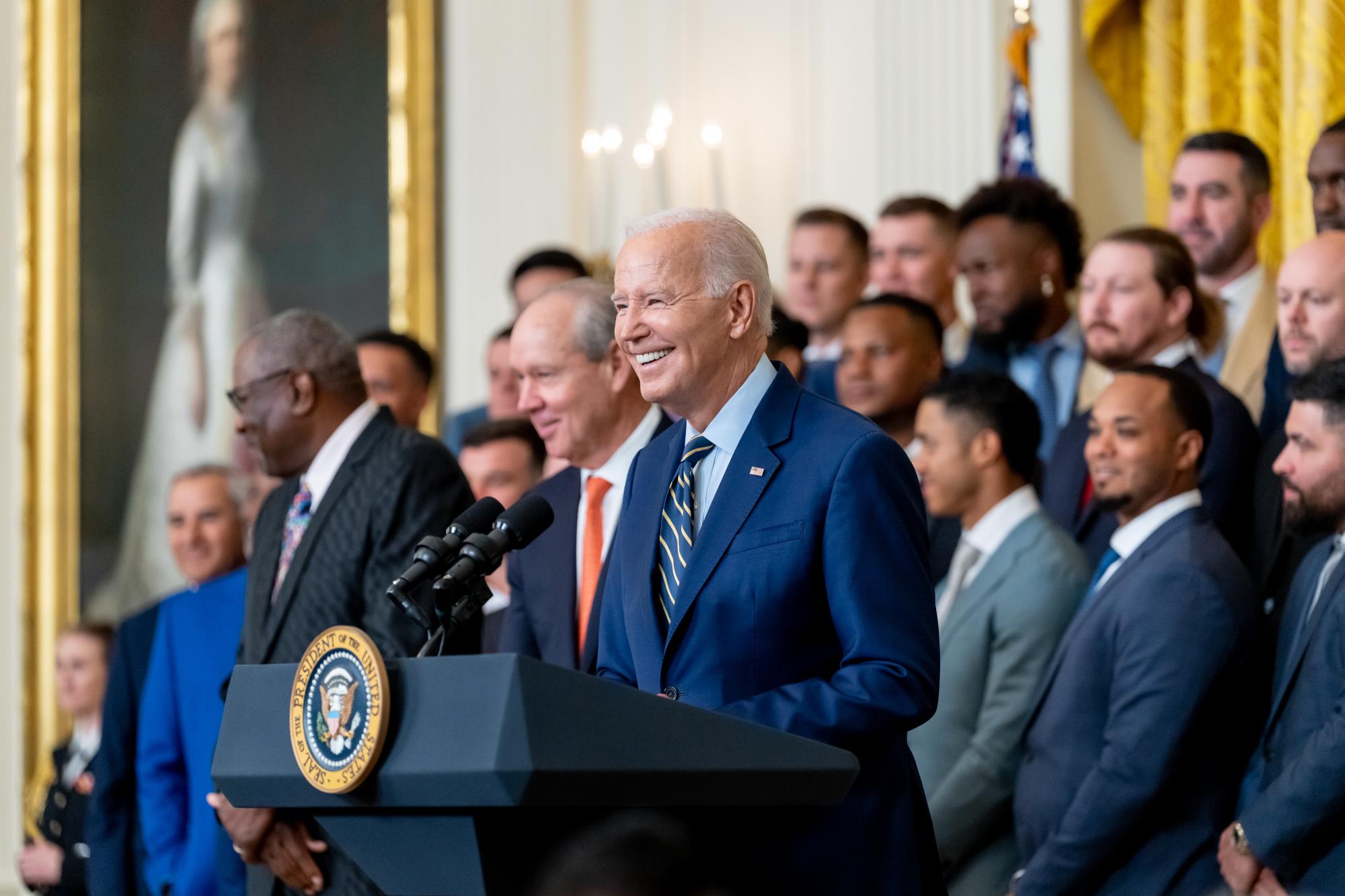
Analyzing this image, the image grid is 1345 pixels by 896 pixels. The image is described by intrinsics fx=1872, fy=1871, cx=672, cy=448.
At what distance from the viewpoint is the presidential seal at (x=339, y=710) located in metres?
2.51

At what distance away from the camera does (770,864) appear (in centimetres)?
277

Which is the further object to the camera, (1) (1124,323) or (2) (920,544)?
(1) (1124,323)

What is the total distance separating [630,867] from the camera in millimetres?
1685

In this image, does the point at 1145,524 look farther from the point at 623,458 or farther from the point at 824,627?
the point at 824,627

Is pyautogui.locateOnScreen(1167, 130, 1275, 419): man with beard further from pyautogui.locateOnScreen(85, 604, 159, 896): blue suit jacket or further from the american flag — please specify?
pyautogui.locateOnScreen(85, 604, 159, 896): blue suit jacket

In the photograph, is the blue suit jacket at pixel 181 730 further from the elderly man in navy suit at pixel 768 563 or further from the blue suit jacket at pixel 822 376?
the elderly man in navy suit at pixel 768 563

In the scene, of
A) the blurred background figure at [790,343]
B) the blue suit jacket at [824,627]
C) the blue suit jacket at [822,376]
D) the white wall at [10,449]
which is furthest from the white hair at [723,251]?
the white wall at [10,449]

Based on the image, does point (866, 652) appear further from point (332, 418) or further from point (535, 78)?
point (535, 78)

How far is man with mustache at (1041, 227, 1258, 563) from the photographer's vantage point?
5367mm

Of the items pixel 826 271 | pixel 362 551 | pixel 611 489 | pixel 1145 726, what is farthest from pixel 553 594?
pixel 826 271

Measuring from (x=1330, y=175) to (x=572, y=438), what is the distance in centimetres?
228

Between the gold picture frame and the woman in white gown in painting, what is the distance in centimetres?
34

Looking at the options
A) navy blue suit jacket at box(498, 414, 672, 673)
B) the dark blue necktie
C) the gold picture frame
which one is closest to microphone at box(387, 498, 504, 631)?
navy blue suit jacket at box(498, 414, 672, 673)

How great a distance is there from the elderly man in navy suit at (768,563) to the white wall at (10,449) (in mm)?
6822
